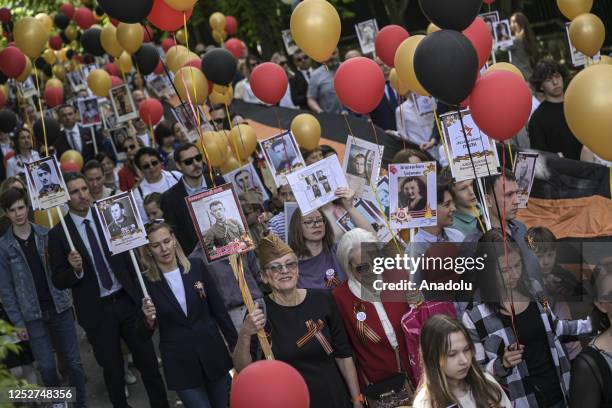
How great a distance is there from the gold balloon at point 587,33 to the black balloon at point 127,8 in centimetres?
421

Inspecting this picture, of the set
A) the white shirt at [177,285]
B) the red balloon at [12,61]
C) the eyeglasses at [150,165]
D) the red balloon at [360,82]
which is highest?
the red balloon at [12,61]

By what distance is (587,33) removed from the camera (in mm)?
8883

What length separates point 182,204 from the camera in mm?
8500

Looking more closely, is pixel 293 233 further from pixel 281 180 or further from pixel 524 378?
pixel 524 378

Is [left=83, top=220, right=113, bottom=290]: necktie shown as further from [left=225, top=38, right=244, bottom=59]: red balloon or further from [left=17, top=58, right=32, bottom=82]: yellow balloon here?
[left=225, top=38, right=244, bottom=59]: red balloon

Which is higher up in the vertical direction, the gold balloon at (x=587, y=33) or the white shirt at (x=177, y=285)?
the gold balloon at (x=587, y=33)

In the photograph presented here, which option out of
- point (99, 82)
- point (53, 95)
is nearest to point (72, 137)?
point (53, 95)

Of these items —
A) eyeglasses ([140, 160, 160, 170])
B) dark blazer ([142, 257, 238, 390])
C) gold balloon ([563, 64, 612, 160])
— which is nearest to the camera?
gold balloon ([563, 64, 612, 160])

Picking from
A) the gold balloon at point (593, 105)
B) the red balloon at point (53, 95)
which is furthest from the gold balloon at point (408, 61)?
the red balloon at point (53, 95)

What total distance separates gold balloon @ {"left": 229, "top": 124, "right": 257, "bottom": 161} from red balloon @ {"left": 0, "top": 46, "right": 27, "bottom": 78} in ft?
9.43

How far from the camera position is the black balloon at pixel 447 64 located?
5.36 meters

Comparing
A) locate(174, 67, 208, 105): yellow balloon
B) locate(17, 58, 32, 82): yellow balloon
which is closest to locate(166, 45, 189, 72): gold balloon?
locate(174, 67, 208, 105): yellow balloon

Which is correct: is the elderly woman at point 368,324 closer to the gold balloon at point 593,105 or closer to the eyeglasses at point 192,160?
the gold balloon at point 593,105

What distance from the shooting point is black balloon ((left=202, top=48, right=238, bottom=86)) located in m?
8.81
